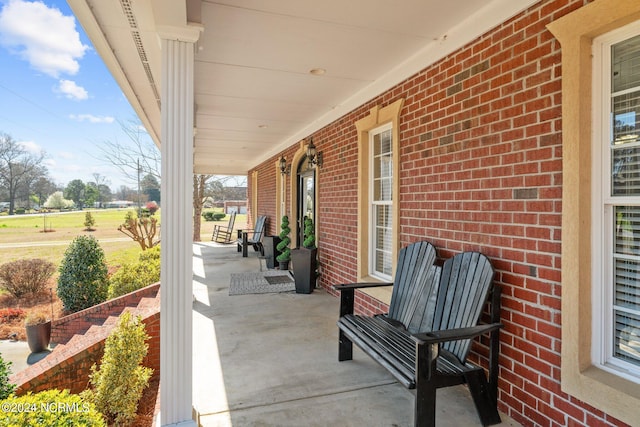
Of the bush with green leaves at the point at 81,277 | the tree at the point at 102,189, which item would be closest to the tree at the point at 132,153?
the tree at the point at 102,189

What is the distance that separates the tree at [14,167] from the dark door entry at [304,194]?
5.37 meters

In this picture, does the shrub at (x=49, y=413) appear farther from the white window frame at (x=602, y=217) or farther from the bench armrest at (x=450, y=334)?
the white window frame at (x=602, y=217)

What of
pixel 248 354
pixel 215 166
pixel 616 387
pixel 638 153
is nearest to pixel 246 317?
pixel 248 354

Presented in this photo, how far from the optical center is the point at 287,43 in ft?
9.97

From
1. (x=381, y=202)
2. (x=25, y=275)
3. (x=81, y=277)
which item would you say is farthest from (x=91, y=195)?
(x=381, y=202)

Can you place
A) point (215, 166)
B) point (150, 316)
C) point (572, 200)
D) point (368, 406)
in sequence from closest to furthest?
point (572, 200)
point (368, 406)
point (150, 316)
point (215, 166)

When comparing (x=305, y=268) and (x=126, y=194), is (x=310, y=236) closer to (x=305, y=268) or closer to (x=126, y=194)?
(x=305, y=268)

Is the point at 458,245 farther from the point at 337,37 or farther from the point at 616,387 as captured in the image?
the point at 337,37

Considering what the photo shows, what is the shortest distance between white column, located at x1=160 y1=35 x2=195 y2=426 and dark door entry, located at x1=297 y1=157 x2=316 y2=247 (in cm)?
470

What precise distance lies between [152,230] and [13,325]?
4.43 metres

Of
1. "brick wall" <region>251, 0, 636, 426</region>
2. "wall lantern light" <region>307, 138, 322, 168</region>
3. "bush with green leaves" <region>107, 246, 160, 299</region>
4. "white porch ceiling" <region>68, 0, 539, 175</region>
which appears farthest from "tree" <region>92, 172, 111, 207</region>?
"brick wall" <region>251, 0, 636, 426</region>

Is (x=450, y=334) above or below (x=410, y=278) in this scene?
below

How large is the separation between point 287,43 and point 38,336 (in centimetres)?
568

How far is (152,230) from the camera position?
10672 millimetres
